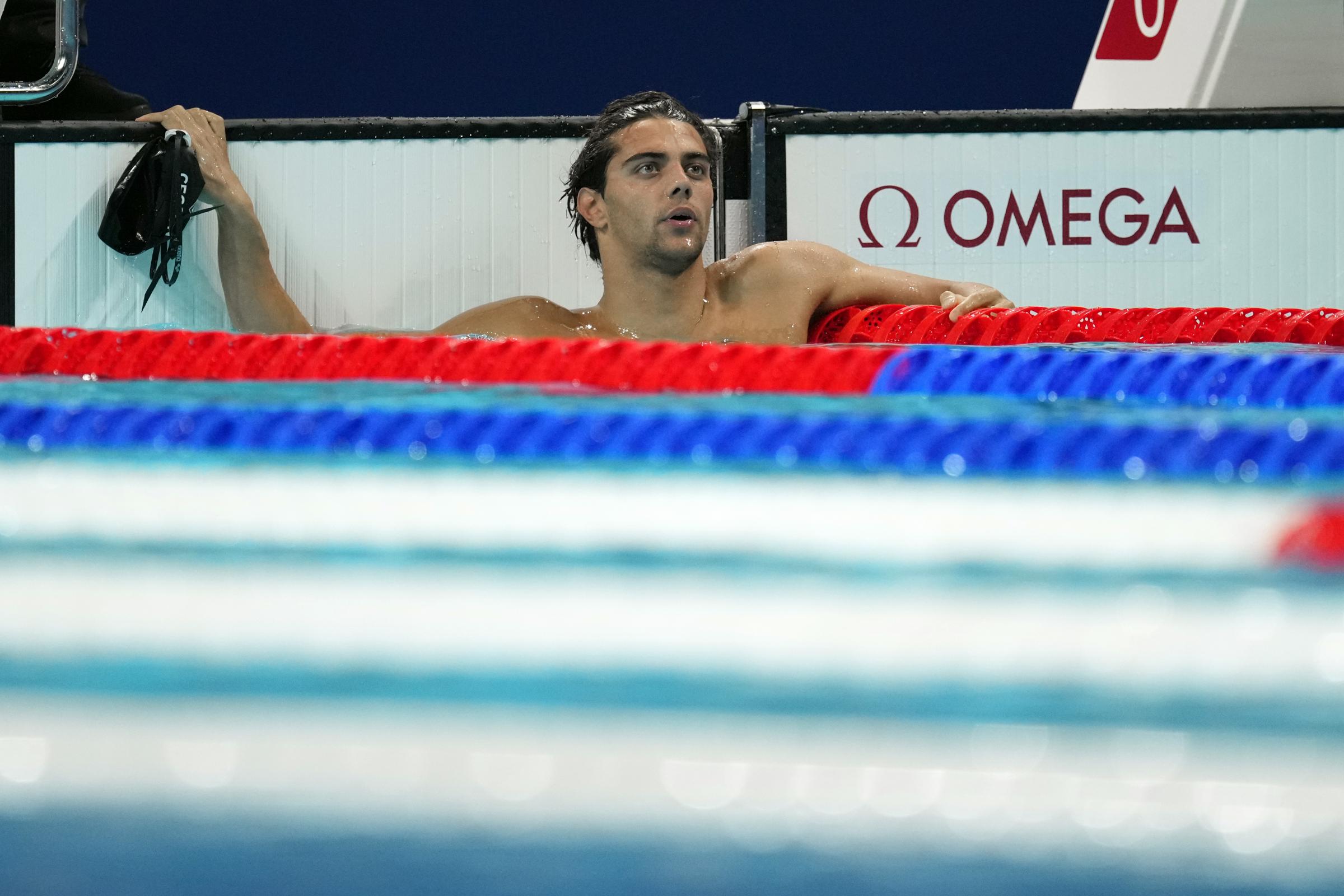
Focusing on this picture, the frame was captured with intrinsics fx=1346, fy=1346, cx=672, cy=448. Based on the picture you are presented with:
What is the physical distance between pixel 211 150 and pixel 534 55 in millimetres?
3769

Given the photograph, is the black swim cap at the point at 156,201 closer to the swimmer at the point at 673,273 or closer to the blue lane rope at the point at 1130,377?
the swimmer at the point at 673,273

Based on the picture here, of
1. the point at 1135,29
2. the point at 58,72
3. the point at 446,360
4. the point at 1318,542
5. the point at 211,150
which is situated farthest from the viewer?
the point at 1135,29

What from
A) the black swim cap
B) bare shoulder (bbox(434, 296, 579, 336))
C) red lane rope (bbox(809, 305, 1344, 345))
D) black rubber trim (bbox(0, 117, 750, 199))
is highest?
black rubber trim (bbox(0, 117, 750, 199))

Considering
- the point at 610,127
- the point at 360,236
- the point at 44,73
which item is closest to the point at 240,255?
the point at 360,236

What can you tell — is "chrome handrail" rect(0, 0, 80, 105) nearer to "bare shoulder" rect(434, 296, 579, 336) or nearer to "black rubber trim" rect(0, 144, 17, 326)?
"bare shoulder" rect(434, 296, 579, 336)

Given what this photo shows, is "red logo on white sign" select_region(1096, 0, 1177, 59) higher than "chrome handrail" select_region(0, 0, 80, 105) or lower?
higher

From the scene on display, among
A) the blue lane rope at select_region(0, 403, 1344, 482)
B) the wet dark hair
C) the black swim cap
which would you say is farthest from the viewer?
the black swim cap

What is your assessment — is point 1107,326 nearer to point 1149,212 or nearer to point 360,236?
point 1149,212

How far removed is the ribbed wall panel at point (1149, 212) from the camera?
3.95 meters

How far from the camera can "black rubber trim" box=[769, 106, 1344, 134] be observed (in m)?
3.95

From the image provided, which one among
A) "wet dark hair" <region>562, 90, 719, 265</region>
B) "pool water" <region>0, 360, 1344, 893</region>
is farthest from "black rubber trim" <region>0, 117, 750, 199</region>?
"pool water" <region>0, 360, 1344, 893</region>

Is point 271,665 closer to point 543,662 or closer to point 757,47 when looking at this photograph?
point 543,662

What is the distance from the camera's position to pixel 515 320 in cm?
341

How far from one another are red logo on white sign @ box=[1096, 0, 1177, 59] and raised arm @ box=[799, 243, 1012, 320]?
1.81m
